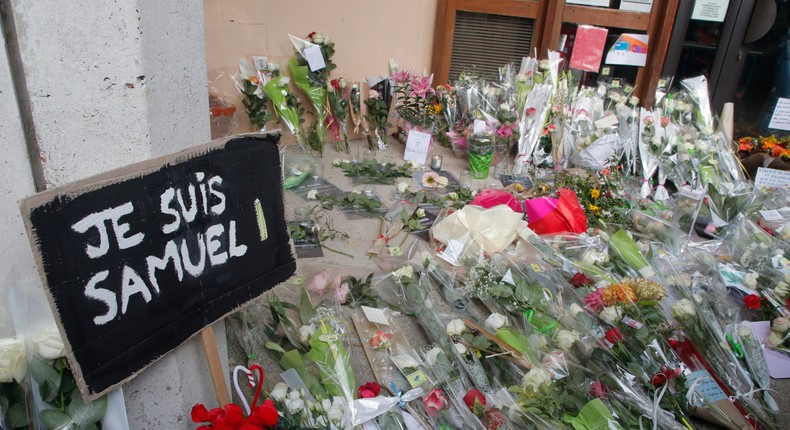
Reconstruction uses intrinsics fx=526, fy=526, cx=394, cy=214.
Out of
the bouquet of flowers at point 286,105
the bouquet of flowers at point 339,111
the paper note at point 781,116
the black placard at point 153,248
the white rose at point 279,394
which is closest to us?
the black placard at point 153,248

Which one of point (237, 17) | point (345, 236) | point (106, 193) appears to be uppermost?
point (237, 17)

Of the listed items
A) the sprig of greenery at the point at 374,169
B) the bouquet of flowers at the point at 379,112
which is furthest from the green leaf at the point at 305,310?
the bouquet of flowers at the point at 379,112

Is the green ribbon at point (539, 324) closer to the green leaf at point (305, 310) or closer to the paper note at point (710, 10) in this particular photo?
the green leaf at point (305, 310)

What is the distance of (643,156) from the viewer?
163 inches

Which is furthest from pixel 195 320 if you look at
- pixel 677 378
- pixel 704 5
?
pixel 704 5

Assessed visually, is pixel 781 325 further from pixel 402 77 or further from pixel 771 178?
pixel 402 77

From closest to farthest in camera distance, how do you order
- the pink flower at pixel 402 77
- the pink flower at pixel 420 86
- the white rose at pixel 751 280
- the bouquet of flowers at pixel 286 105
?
the white rose at pixel 751 280 → the bouquet of flowers at pixel 286 105 → the pink flower at pixel 420 86 → the pink flower at pixel 402 77

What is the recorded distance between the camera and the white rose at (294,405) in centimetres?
155

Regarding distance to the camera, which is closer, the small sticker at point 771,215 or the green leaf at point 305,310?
the green leaf at point 305,310

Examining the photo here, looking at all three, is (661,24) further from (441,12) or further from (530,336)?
(530,336)

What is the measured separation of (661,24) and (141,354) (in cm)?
518

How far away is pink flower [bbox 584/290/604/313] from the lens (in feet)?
7.32

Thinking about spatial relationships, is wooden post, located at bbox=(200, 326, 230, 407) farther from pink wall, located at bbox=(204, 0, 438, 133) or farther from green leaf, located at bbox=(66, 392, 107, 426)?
pink wall, located at bbox=(204, 0, 438, 133)

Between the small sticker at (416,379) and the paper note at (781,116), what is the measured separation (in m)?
4.62
